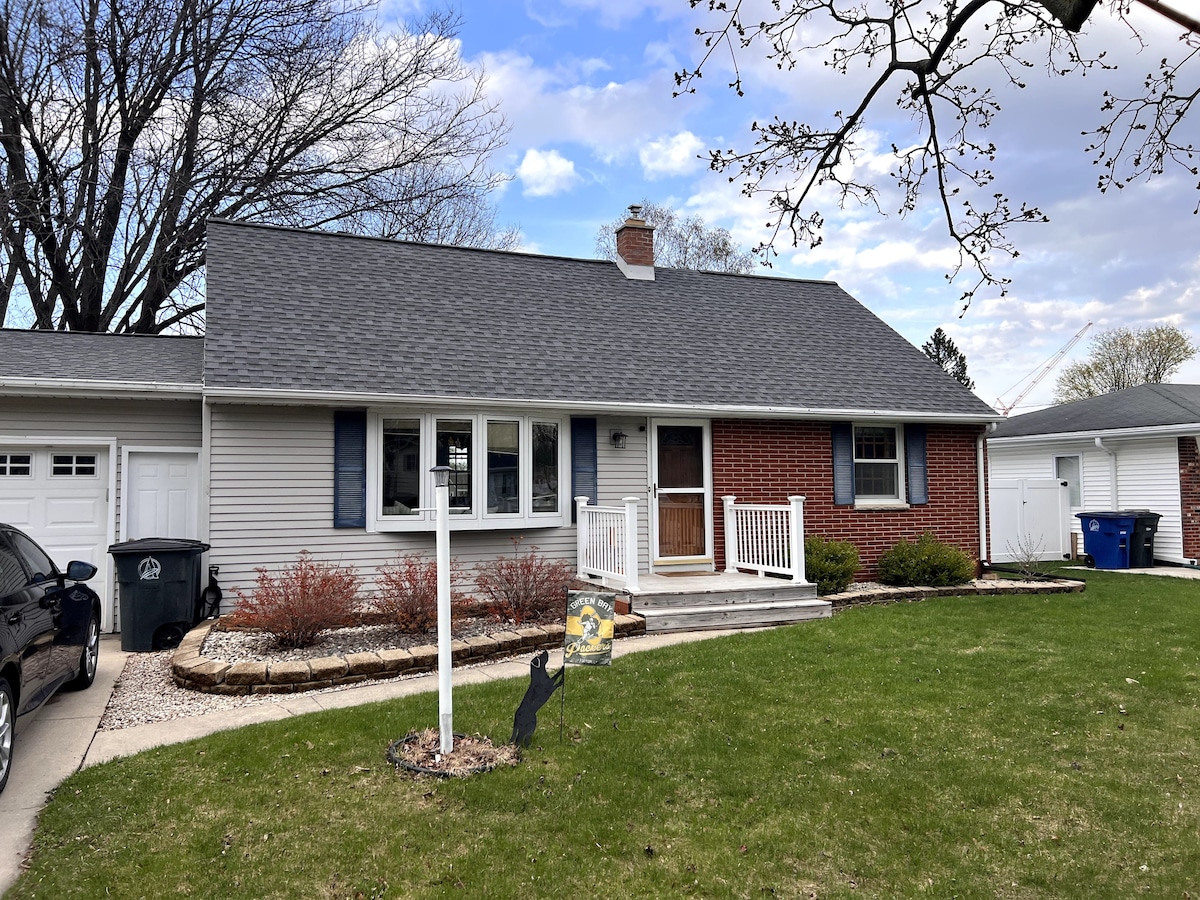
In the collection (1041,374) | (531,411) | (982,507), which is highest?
(1041,374)

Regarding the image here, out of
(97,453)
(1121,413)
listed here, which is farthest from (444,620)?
(1121,413)

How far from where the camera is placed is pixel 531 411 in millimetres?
10625

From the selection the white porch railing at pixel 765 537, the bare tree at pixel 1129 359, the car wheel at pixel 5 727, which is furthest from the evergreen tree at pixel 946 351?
the car wheel at pixel 5 727

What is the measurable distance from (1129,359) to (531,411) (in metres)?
41.7

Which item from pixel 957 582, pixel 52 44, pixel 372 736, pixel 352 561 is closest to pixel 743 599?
pixel 957 582

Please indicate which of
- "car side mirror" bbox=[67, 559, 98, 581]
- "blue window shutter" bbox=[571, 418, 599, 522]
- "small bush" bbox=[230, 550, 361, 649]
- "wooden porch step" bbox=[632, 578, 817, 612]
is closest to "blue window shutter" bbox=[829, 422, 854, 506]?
"wooden porch step" bbox=[632, 578, 817, 612]

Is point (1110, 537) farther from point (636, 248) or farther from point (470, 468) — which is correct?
point (470, 468)

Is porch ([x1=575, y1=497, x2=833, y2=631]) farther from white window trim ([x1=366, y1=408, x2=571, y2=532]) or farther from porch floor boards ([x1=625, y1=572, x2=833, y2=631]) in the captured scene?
white window trim ([x1=366, y1=408, x2=571, y2=532])

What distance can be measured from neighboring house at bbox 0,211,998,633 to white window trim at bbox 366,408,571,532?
0.09 feet

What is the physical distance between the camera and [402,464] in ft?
33.0

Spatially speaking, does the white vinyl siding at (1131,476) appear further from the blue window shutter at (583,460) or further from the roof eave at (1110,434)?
the blue window shutter at (583,460)

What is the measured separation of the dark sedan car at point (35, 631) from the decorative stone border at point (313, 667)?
0.78m

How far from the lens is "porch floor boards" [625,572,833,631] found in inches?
370

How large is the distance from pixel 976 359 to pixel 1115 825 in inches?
1750
